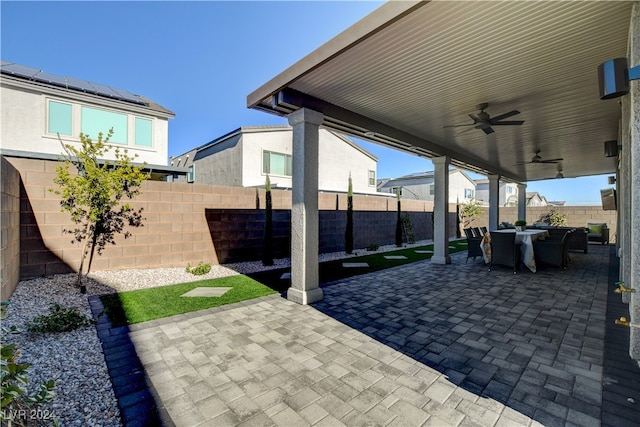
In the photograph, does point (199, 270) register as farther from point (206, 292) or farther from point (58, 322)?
point (58, 322)

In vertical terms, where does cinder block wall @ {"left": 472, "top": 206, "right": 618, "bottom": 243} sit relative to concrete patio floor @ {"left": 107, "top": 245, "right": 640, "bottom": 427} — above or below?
above

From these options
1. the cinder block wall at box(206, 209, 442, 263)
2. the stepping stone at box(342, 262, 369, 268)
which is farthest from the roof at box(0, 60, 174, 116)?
the stepping stone at box(342, 262, 369, 268)

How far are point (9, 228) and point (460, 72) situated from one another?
22.2 feet

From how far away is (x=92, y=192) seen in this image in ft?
16.1

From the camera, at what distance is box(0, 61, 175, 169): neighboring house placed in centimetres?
916

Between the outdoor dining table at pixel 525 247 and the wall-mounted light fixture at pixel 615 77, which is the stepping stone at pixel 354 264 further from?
the wall-mounted light fixture at pixel 615 77

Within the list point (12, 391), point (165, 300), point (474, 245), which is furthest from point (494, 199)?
point (12, 391)

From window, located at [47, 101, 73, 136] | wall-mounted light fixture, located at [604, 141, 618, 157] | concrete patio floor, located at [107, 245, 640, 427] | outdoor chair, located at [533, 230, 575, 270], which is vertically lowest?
concrete patio floor, located at [107, 245, 640, 427]

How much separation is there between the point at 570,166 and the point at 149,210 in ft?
47.9

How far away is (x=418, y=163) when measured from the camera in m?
34.2

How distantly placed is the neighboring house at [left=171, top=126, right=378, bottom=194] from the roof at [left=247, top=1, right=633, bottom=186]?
609 cm

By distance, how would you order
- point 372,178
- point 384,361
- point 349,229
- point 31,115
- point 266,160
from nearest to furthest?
point 384,361, point 31,115, point 349,229, point 266,160, point 372,178

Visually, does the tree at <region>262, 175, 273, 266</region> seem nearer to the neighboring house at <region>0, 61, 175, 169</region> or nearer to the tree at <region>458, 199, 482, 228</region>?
the neighboring house at <region>0, 61, 175, 169</region>

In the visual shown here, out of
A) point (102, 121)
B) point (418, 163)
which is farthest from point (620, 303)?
point (418, 163)
